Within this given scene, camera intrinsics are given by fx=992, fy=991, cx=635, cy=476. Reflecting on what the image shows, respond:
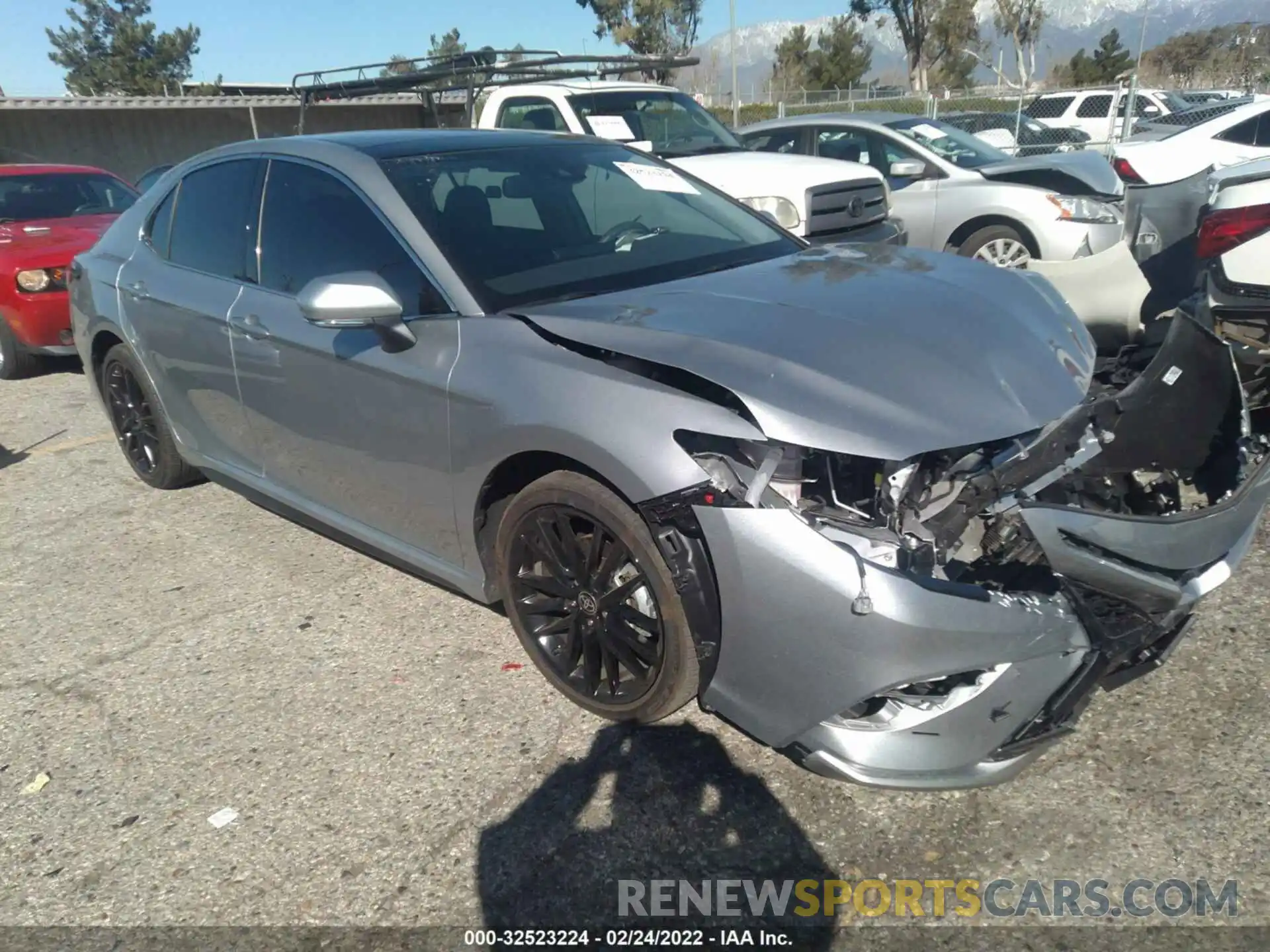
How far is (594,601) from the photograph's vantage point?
288cm

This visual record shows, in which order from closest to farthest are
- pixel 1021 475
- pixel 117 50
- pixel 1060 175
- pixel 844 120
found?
pixel 1021 475 → pixel 1060 175 → pixel 844 120 → pixel 117 50

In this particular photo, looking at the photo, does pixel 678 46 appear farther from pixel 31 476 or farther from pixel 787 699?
pixel 787 699

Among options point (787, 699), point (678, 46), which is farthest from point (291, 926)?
point (678, 46)

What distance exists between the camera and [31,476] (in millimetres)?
5727

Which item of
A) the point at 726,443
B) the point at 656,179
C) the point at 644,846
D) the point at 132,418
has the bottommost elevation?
the point at 644,846

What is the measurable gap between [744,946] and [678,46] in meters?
50.0

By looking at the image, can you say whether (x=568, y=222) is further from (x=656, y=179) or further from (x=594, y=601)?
(x=594, y=601)

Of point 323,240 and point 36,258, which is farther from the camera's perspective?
point 36,258

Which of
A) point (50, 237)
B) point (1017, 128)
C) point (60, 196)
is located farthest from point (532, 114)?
point (1017, 128)

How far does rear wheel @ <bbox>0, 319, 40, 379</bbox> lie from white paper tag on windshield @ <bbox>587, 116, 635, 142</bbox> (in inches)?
195

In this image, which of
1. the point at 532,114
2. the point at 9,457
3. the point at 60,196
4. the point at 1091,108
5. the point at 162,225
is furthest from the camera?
the point at 1091,108

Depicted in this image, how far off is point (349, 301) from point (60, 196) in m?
7.67

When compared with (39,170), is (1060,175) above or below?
below

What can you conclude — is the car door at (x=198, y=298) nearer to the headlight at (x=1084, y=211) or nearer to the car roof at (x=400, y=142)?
the car roof at (x=400, y=142)
